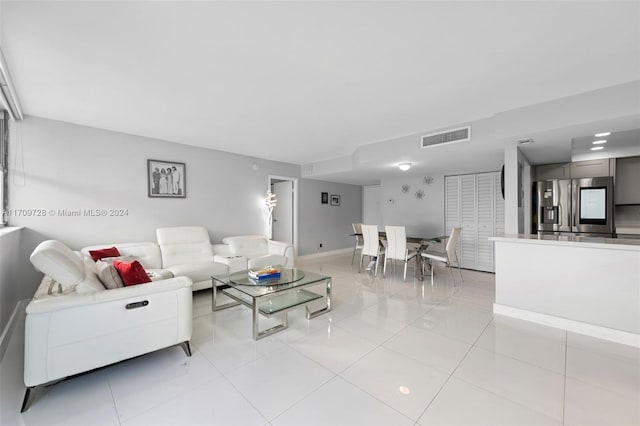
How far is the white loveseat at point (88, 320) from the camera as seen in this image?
60.8 inches

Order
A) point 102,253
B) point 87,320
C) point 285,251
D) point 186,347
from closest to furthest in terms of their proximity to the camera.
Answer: point 87,320
point 186,347
point 102,253
point 285,251

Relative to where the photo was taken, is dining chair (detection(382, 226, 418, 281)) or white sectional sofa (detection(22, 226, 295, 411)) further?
dining chair (detection(382, 226, 418, 281))

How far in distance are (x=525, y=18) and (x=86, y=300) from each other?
3.30 metres

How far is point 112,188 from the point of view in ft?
12.0

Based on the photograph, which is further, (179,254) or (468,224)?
(468,224)

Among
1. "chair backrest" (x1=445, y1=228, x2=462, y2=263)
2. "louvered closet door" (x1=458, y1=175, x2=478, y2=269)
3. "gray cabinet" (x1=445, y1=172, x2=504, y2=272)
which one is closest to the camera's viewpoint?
"chair backrest" (x1=445, y1=228, x2=462, y2=263)

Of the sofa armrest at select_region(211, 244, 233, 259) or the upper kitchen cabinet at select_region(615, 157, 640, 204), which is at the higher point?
the upper kitchen cabinet at select_region(615, 157, 640, 204)

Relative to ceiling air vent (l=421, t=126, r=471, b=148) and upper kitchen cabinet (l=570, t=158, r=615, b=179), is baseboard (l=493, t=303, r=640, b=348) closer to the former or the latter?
ceiling air vent (l=421, t=126, r=471, b=148)

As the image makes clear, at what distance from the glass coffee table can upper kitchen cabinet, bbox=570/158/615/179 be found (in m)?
4.64

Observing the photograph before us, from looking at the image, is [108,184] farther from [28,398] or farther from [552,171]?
[552,171]

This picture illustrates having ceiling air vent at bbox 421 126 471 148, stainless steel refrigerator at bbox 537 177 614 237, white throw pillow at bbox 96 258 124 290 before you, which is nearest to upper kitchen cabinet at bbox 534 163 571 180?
stainless steel refrigerator at bbox 537 177 614 237

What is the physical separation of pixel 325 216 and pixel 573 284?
4.87 metres

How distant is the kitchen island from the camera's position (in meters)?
2.32

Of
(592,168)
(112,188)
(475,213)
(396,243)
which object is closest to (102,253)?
(112,188)
